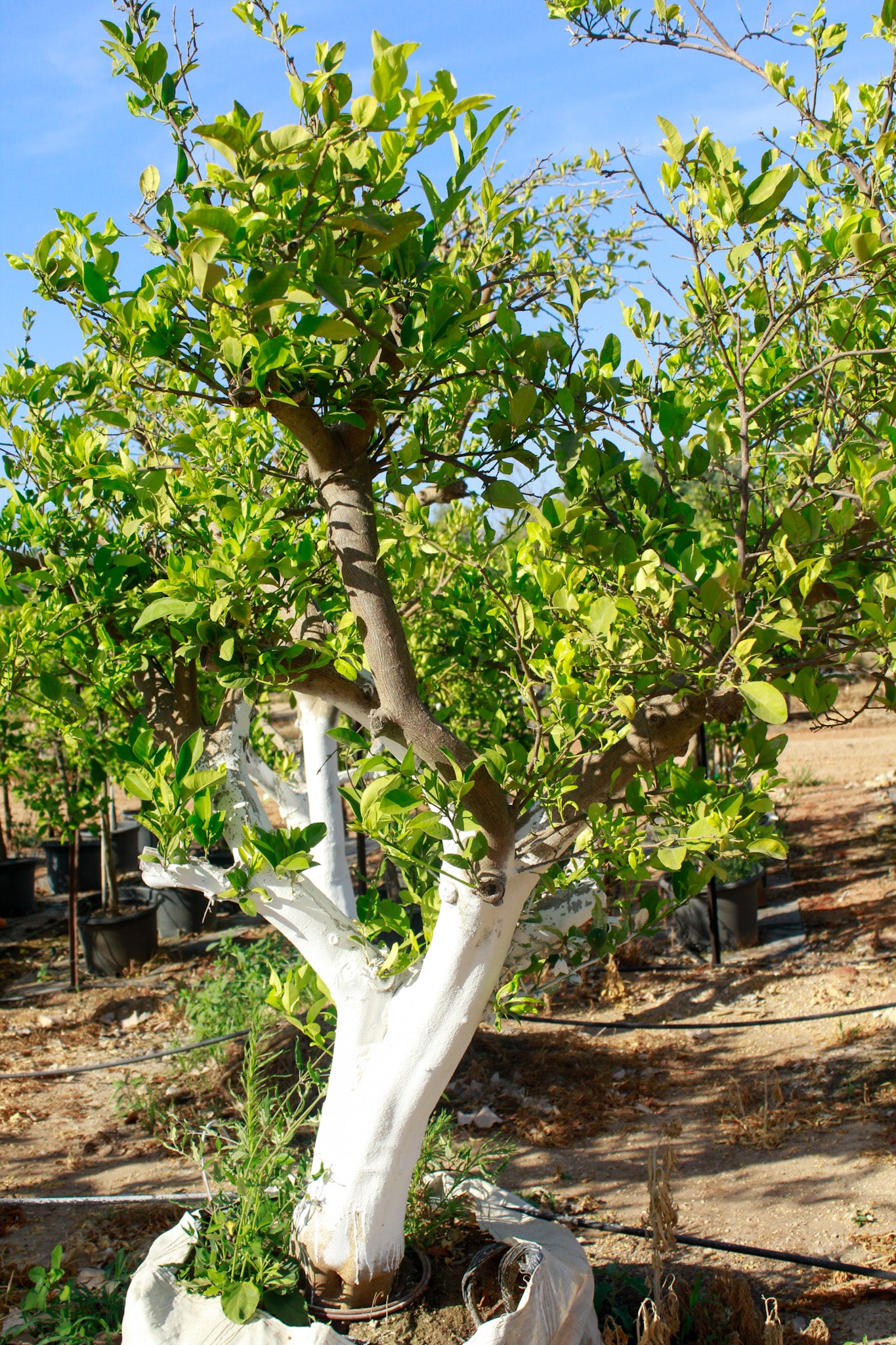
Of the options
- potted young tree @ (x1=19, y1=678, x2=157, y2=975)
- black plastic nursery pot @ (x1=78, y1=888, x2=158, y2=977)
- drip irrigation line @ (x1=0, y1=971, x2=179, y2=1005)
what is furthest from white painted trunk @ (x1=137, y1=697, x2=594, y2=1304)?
black plastic nursery pot @ (x1=78, y1=888, x2=158, y2=977)

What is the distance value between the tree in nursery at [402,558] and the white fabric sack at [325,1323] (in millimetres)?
251

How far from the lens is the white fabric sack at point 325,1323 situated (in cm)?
206

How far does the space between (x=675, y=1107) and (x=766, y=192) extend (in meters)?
3.98

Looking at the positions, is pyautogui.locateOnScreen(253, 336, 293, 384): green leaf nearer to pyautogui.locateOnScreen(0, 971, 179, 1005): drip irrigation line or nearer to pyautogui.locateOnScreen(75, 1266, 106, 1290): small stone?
pyautogui.locateOnScreen(75, 1266, 106, 1290): small stone

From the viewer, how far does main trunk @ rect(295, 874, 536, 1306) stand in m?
2.20

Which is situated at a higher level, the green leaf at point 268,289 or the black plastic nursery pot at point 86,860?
the green leaf at point 268,289

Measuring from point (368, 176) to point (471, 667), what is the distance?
3.10 metres

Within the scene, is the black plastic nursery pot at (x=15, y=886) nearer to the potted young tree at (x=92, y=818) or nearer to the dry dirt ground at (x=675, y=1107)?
the potted young tree at (x=92, y=818)

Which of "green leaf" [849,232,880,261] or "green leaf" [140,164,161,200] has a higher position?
"green leaf" [140,164,161,200]

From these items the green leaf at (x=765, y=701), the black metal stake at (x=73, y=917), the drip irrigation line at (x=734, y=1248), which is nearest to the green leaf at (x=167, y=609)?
the green leaf at (x=765, y=701)

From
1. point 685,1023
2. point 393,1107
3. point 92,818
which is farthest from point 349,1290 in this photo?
point 92,818

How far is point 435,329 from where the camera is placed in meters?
1.75

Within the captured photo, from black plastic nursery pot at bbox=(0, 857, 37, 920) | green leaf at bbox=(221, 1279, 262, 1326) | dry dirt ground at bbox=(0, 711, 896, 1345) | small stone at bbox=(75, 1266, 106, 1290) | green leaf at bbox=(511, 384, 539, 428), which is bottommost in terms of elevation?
dry dirt ground at bbox=(0, 711, 896, 1345)

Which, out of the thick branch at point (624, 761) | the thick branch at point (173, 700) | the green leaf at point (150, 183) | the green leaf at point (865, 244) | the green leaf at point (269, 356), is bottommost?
the thick branch at point (624, 761)
